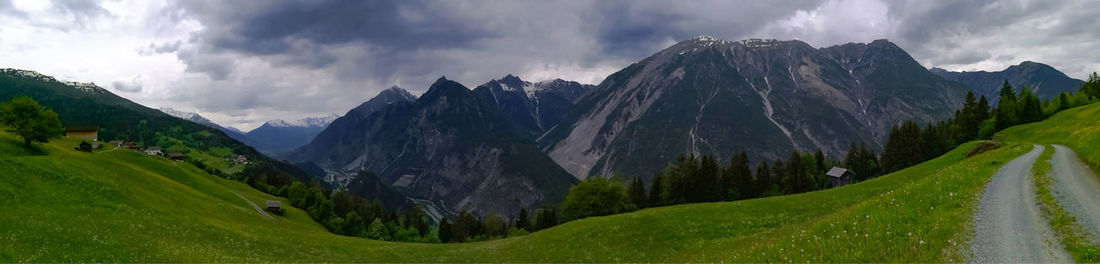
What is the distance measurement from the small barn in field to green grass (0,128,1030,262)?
7326 cm

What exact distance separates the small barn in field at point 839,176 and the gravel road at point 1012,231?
117 m

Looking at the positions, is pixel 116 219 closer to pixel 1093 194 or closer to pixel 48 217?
pixel 48 217

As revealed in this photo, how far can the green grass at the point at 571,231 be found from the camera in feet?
55.5

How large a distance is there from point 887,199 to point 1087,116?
87584mm

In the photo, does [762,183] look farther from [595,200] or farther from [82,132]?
[82,132]

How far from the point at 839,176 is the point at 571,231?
112 metres

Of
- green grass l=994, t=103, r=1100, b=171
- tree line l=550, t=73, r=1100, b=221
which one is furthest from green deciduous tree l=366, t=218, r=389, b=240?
green grass l=994, t=103, r=1100, b=171

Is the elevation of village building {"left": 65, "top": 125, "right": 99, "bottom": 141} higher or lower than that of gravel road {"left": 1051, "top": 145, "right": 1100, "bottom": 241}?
higher

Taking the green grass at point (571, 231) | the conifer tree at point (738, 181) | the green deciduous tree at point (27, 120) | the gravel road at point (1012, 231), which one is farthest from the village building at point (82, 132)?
the gravel road at point (1012, 231)

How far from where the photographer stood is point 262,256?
117ft

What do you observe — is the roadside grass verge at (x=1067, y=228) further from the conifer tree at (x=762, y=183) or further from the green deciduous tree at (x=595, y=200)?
the conifer tree at (x=762, y=183)

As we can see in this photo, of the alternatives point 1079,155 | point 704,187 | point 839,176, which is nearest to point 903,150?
point 839,176

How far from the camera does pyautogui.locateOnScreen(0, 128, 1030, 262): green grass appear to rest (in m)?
16.9

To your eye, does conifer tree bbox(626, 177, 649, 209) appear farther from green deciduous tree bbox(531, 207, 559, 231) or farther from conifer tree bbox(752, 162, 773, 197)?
conifer tree bbox(752, 162, 773, 197)
